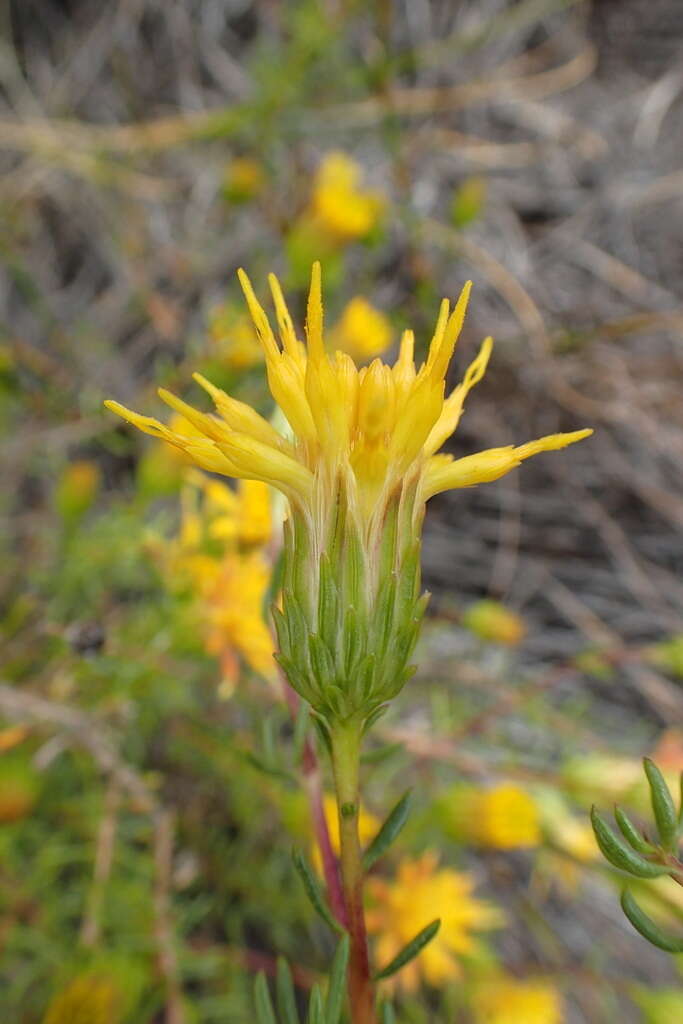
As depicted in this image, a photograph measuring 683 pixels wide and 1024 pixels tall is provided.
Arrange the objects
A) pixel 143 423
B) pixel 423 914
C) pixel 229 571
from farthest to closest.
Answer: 1. pixel 423 914
2. pixel 229 571
3. pixel 143 423

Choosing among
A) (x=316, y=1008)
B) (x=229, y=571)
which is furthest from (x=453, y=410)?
(x=229, y=571)

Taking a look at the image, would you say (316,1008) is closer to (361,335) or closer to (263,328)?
(263,328)

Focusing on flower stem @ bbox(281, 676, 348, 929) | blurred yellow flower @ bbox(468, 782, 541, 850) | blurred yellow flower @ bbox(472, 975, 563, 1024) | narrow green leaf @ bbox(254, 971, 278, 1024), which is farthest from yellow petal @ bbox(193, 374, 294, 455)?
blurred yellow flower @ bbox(472, 975, 563, 1024)

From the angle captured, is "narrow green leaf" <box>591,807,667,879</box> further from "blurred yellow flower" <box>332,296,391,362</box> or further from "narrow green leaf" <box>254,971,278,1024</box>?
"blurred yellow flower" <box>332,296,391,362</box>

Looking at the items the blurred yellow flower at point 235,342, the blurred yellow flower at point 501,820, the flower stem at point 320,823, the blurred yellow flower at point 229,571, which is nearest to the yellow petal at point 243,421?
the flower stem at point 320,823

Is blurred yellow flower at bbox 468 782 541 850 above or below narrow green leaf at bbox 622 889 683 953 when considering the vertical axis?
below

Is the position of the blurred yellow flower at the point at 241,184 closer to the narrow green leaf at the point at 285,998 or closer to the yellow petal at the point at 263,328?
the yellow petal at the point at 263,328
